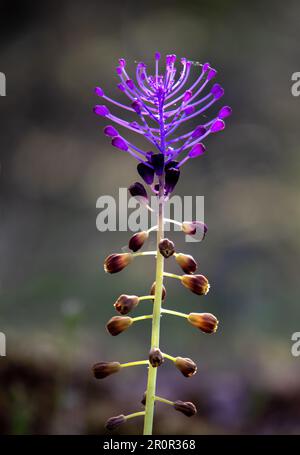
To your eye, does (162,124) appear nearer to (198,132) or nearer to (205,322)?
(198,132)

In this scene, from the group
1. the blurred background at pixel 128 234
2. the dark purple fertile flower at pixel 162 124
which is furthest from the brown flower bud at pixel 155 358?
the blurred background at pixel 128 234

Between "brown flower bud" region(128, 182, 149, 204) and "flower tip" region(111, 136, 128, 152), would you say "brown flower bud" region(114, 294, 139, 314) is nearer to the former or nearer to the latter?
"brown flower bud" region(128, 182, 149, 204)

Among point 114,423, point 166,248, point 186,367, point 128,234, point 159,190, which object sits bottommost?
point 114,423

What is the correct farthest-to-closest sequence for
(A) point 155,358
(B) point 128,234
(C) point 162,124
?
(B) point 128,234
(C) point 162,124
(A) point 155,358

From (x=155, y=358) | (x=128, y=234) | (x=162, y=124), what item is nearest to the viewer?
(x=155, y=358)

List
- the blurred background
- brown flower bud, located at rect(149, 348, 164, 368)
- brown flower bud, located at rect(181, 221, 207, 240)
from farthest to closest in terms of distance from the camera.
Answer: the blurred background → brown flower bud, located at rect(181, 221, 207, 240) → brown flower bud, located at rect(149, 348, 164, 368)

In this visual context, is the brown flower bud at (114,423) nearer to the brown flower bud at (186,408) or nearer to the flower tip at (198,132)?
the brown flower bud at (186,408)

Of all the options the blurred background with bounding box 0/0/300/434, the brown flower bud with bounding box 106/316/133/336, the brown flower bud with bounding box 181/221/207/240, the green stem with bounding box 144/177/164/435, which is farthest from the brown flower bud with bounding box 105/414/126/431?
the blurred background with bounding box 0/0/300/434

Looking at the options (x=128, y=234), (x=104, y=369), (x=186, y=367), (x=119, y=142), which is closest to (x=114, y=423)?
(x=104, y=369)
